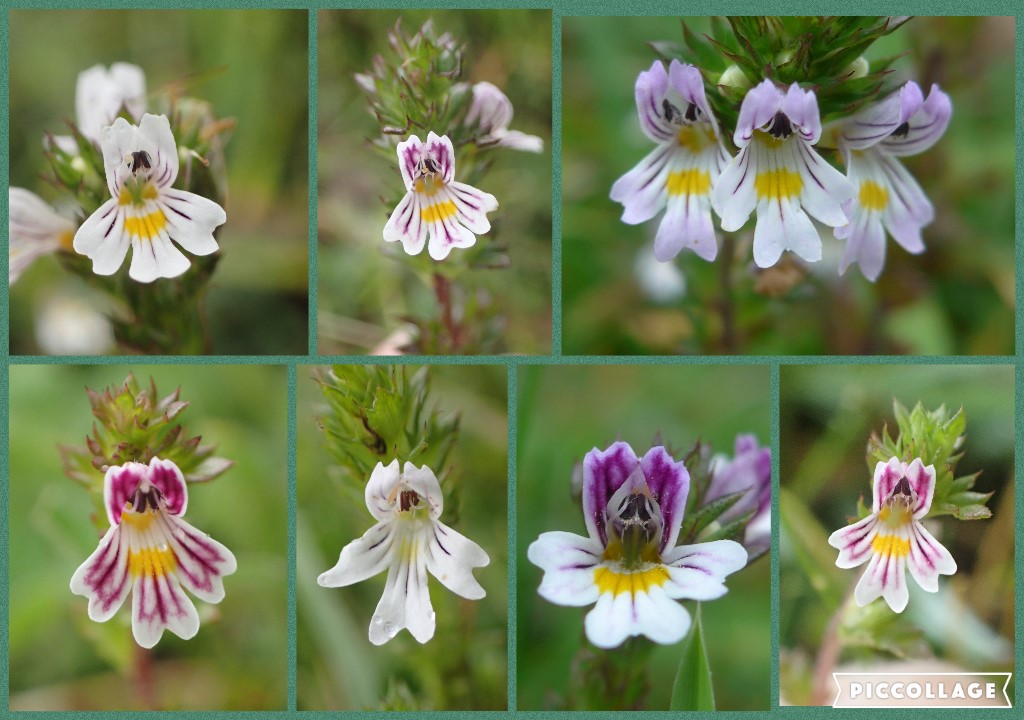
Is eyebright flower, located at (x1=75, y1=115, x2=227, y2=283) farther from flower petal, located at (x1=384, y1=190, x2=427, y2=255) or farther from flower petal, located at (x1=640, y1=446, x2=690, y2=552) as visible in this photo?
flower petal, located at (x1=640, y1=446, x2=690, y2=552)

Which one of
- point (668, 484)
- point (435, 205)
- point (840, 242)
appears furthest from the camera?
point (840, 242)

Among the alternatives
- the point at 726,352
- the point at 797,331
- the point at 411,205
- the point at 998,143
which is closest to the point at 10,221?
the point at 411,205

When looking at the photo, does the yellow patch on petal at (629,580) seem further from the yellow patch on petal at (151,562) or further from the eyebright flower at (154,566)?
the yellow patch on petal at (151,562)

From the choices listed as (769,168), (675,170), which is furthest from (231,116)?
(769,168)

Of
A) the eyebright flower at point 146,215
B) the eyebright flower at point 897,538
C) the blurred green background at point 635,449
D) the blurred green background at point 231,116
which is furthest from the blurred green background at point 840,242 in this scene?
the eyebright flower at point 146,215

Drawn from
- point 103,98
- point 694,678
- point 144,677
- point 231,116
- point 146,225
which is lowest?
point 144,677

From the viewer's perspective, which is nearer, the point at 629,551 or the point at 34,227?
the point at 629,551

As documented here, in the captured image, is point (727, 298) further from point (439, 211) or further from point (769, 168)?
point (439, 211)

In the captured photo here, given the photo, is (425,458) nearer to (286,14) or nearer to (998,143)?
(286,14)

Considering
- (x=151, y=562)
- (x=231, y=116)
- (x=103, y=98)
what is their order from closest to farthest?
(x=151, y=562)
(x=103, y=98)
(x=231, y=116)
